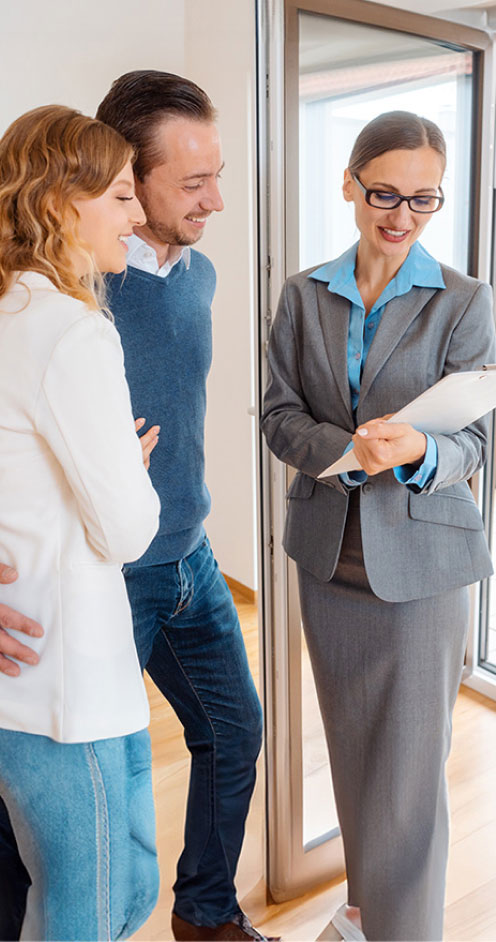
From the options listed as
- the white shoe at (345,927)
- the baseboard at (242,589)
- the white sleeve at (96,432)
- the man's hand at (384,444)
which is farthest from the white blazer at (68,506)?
the baseboard at (242,589)

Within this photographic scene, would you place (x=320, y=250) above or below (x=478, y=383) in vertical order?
above

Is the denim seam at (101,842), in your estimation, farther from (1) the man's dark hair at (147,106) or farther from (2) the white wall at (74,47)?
(2) the white wall at (74,47)

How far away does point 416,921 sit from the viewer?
143 centimetres

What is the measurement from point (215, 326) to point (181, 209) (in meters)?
1.71

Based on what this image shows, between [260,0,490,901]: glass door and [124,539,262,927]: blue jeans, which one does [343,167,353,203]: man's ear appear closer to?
[260,0,490,901]: glass door

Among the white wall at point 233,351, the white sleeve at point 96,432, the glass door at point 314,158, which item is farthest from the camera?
the white wall at point 233,351

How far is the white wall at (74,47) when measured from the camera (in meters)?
1.59

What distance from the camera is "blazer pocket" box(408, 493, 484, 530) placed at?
1321 mm

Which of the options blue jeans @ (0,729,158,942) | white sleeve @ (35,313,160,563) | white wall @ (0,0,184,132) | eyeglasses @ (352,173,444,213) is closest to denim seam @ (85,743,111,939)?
blue jeans @ (0,729,158,942)

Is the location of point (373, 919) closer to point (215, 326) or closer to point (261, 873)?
point (261, 873)

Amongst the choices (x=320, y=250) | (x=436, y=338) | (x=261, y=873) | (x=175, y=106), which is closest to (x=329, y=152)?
(x=320, y=250)

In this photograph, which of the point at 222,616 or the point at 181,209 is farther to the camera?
the point at 222,616

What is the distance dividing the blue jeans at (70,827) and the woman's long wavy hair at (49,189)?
1.76ft

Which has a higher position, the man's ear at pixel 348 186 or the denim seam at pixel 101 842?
the man's ear at pixel 348 186
